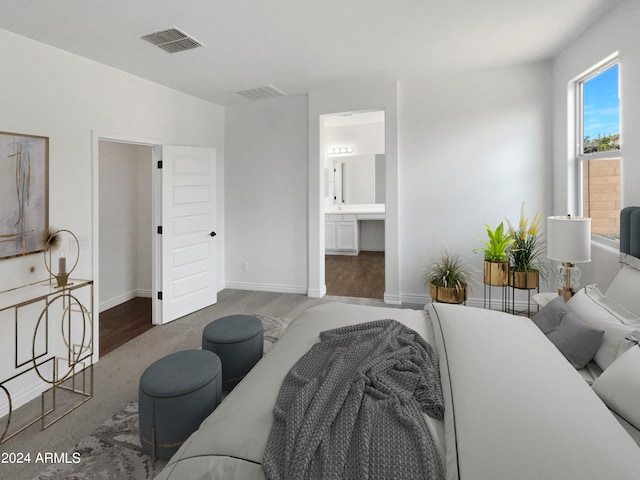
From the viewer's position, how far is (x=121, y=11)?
2.44 meters

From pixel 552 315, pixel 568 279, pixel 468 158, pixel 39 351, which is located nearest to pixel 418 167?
pixel 468 158

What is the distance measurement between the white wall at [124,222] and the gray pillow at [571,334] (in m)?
4.73

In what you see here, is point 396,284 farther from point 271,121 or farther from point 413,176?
point 271,121

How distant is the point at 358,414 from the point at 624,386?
1056mm

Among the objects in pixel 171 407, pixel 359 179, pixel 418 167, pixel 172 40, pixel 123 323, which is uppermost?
pixel 172 40

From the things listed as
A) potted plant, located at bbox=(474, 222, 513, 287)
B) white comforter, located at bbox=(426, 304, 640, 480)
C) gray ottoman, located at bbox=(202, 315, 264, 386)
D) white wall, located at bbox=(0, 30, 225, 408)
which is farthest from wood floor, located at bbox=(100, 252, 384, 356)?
white comforter, located at bbox=(426, 304, 640, 480)

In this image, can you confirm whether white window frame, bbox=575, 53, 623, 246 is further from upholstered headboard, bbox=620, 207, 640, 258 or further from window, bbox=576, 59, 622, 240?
upholstered headboard, bbox=620, 207, 640, 258

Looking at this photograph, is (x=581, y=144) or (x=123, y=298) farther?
(x=123, y=298)

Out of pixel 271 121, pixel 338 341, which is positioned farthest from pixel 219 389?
pixel 271 121

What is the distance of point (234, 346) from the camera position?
2.50 m

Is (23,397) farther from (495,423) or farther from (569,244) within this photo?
(569,244)

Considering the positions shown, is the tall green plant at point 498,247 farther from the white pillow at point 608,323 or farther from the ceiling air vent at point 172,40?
the ceiling air vent at point 172,40

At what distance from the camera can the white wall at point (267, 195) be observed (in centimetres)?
484

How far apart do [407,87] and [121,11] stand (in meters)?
3.07
